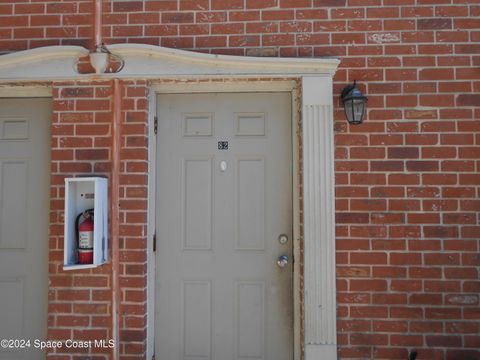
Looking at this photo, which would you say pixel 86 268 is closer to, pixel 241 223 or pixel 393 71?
pixel 241 223

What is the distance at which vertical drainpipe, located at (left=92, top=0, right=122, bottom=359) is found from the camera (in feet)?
10.3

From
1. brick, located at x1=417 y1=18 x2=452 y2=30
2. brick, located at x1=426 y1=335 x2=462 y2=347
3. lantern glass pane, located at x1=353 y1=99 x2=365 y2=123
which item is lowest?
brick, located at x1=426 y1=335 x2=462 y2=347

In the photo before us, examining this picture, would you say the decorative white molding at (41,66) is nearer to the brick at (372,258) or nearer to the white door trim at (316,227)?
the white door trim at (316,227)

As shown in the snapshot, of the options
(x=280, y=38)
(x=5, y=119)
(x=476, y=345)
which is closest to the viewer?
(x=476, y=345)

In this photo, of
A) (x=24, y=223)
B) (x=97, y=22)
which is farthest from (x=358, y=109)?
(x=24, y=223)

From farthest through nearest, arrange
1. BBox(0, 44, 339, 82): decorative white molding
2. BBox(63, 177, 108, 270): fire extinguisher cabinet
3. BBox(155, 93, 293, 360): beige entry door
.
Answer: BBox(155, 93, 293, 360): beige entry door < BBox(0, 44, 339, 82): decorative white molding < BBox(63, 177, 108, 270): fire extinguisher cabinet

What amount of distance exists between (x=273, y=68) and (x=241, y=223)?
115 cm

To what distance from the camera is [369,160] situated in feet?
10.2

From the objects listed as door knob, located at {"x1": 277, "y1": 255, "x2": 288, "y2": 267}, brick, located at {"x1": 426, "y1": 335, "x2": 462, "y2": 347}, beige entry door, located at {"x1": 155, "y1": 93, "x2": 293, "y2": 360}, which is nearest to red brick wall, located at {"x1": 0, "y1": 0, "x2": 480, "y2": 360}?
brick, located at {"x1": 426, "y1": 335, "x2": 462, "y2": 347}

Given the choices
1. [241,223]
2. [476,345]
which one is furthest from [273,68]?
[476,345]

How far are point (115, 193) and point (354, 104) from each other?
1.80 meters

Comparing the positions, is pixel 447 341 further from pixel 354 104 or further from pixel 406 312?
pixel 354 104

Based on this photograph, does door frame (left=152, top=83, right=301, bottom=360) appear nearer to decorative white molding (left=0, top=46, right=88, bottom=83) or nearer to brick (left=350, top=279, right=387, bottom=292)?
brick (left=350, top=279, right=387, bottom=292)

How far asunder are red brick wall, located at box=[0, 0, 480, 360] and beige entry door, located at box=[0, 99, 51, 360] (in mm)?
205
